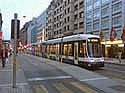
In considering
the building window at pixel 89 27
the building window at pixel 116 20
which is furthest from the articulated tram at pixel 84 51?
the building window at pixel 89 27

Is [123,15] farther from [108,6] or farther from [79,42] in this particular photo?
[79,42]

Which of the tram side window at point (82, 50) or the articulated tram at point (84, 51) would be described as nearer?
the articulated tram at point (84, 51)

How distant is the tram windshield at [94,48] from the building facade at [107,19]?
2335 cm

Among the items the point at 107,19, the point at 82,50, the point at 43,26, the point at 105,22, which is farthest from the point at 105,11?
the point at 43,26

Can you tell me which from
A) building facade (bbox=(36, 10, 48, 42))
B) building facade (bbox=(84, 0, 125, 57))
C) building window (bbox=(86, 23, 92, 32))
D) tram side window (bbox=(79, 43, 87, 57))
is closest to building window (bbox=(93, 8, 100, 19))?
building facade (bbox=(84, 0, 125, 57))

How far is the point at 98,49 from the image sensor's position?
65.1 feet

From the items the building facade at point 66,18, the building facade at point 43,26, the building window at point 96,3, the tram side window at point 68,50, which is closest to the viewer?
the tram side window at point 68,50

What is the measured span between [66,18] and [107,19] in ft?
90.2

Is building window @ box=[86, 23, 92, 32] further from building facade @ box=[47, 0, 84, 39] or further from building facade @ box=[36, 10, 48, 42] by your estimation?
building facade @ box=[36, 10, 48, 42]

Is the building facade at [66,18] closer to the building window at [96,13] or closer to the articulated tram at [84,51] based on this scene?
the building window at [96,13]

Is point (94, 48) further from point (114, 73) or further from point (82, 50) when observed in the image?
point (114, 73)

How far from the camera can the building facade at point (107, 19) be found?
4319cm

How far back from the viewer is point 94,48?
64.8 ft

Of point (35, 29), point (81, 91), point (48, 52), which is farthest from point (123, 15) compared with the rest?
point (35, 29)
